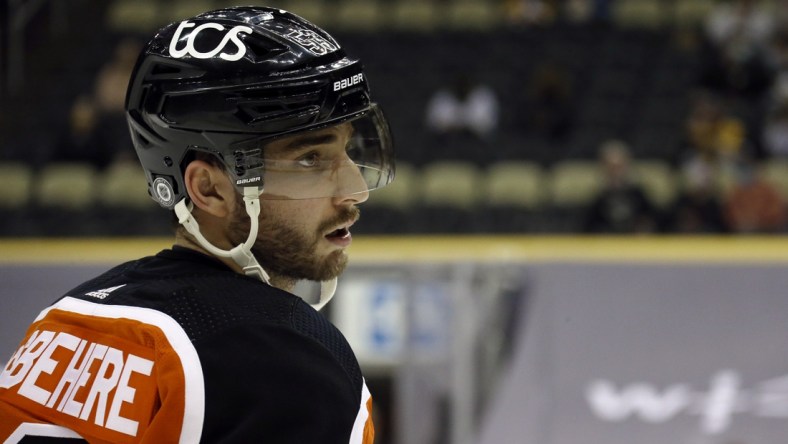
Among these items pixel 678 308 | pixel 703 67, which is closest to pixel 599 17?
pixel 703 67

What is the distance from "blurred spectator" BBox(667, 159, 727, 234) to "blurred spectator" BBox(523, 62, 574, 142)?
1.63m

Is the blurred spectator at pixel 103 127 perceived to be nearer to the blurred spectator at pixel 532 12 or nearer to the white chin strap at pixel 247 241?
the blurred spectator at pixel 532 12

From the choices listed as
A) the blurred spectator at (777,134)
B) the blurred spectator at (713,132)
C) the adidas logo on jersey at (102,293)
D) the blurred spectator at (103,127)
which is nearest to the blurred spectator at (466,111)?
the blurred spectator at (713,132)

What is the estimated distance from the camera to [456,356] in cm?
648

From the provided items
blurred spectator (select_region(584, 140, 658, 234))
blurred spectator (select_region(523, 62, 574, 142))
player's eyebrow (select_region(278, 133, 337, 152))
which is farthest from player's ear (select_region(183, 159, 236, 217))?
blurred spectator (select_region(523, 62, 574, 142))

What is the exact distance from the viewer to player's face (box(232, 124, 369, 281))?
5.89 ft

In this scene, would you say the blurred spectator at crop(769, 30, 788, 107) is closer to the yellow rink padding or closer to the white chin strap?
the yellow rink padding

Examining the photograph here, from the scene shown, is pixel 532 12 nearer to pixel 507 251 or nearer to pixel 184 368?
pixel 507 251

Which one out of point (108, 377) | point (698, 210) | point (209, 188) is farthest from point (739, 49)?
point (108, 377)

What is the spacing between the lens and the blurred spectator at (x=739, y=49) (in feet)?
34.3

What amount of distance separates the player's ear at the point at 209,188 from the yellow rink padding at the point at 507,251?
476cm

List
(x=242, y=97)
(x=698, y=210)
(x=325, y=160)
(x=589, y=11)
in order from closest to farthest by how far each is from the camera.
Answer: (x=242, y=97) < (x=325, y=160) < (x=698, y=210) < (x=589, y=11)

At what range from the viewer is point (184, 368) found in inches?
60.3

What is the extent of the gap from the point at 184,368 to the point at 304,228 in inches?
14.2
